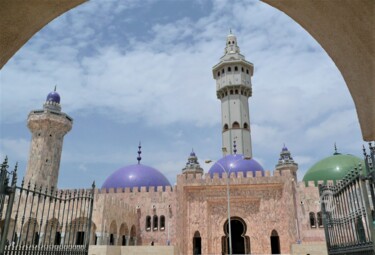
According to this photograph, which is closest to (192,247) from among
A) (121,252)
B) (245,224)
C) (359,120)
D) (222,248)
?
(222,248)

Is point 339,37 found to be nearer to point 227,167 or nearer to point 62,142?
point 227,167

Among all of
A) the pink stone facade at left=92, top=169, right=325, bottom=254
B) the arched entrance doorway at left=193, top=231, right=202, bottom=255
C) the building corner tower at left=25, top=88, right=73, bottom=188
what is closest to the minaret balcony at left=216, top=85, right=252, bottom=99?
the pink stone facade at left=92, top=169, right=325, bottom=254

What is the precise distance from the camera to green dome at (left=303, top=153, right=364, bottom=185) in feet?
98.1

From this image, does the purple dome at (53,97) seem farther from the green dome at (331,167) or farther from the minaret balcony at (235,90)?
the green dome at (331,167)

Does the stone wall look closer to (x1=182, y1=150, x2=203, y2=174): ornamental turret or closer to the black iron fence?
the black iron fence

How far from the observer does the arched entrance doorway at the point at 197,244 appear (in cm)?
2384

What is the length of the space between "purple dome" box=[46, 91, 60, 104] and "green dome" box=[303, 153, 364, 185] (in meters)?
24.5

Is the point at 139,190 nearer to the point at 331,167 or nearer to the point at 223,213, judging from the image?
the point at 223,213

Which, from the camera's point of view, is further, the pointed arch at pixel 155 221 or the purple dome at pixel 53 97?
the purple dome at pixel 53 97

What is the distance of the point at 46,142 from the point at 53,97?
4.86 metres

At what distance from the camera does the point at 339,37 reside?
241 cm

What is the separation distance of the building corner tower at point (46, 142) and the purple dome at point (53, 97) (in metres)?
0.39

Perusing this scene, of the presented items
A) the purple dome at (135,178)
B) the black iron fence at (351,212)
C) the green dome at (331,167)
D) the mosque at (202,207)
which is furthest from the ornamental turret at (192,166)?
the black iron fence at (351,212)

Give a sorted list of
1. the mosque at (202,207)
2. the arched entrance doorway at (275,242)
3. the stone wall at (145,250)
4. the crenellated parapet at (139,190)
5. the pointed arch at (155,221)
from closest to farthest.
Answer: the stone wall at (145,250)
the mosque at (202,207)
the arched entrance doorway at (275,242)
the pointed arch at (155,221)
the crenellated parapet at (139,190)
